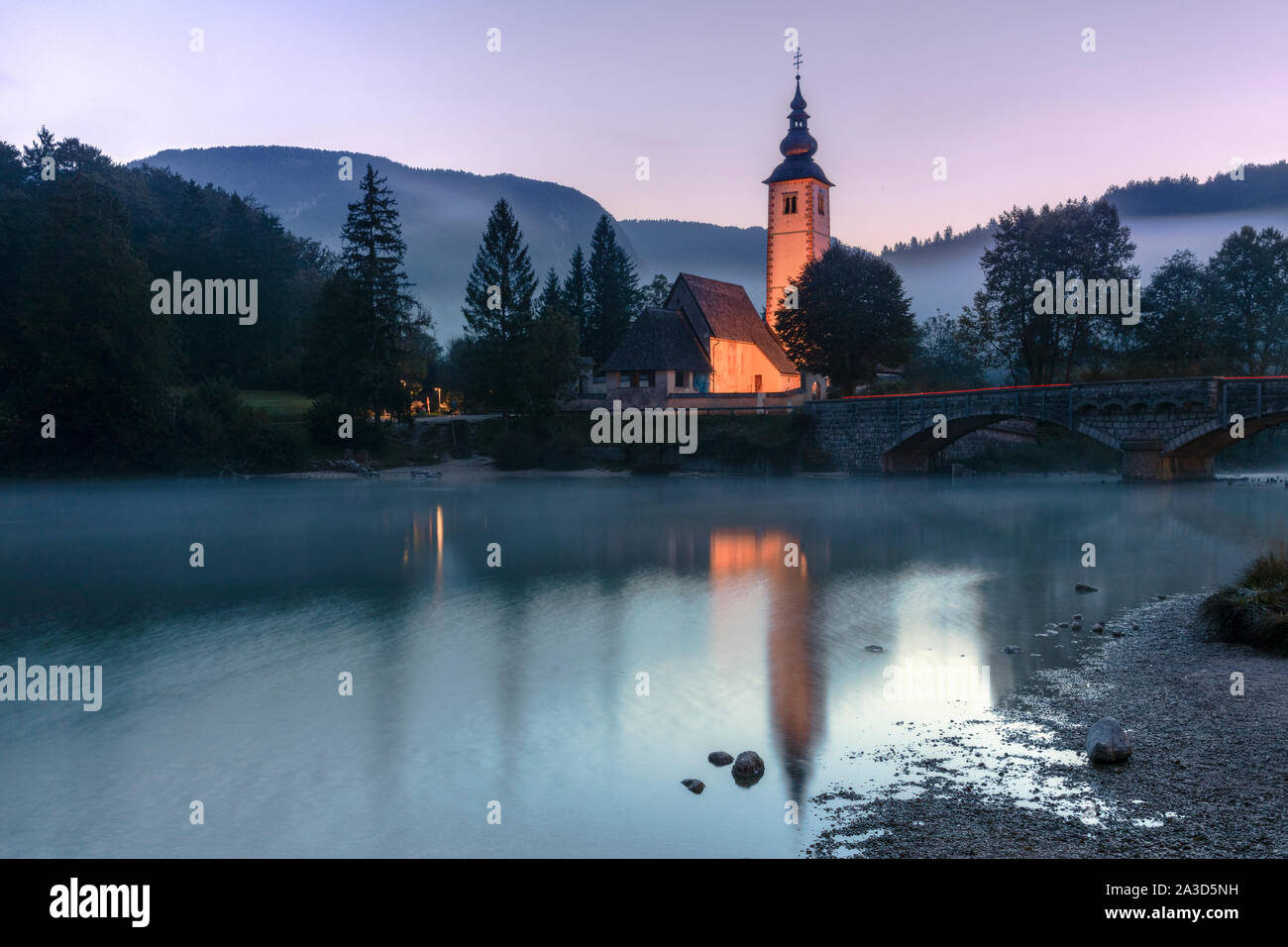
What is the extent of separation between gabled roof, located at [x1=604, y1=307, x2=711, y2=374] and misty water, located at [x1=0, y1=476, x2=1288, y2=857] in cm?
3807

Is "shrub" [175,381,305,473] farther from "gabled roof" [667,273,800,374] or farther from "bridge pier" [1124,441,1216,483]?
"bridge pier" [1124,441,1216,483]

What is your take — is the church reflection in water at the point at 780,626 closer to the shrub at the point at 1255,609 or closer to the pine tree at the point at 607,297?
the shrub at the point at 1255,609

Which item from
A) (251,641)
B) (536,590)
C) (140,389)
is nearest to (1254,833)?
(251,641)

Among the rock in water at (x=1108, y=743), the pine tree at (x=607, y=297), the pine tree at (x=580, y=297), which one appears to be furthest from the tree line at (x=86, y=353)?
the rock in water at (x=1108, y=743)

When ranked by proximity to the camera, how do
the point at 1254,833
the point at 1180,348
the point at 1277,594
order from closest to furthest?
the point at 1254,833 → the point at 1277,594 → the point at 1180,348

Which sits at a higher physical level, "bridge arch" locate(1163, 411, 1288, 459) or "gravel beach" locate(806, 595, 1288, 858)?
"bridge arch" locate(1163, 411, 1288, 459)

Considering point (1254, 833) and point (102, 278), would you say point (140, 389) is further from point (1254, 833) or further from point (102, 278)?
point (1254, 833)

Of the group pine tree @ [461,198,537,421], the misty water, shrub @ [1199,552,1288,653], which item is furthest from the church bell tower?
shrub @ [1199,552,1288,653]

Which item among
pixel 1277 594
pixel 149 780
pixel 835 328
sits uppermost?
pixel 835 328

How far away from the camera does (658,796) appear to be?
9734 millimetres

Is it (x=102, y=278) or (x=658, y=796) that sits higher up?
(x=102, y=278)

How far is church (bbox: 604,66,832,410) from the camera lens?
7700 centimetres

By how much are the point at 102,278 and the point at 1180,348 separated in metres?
81.1
